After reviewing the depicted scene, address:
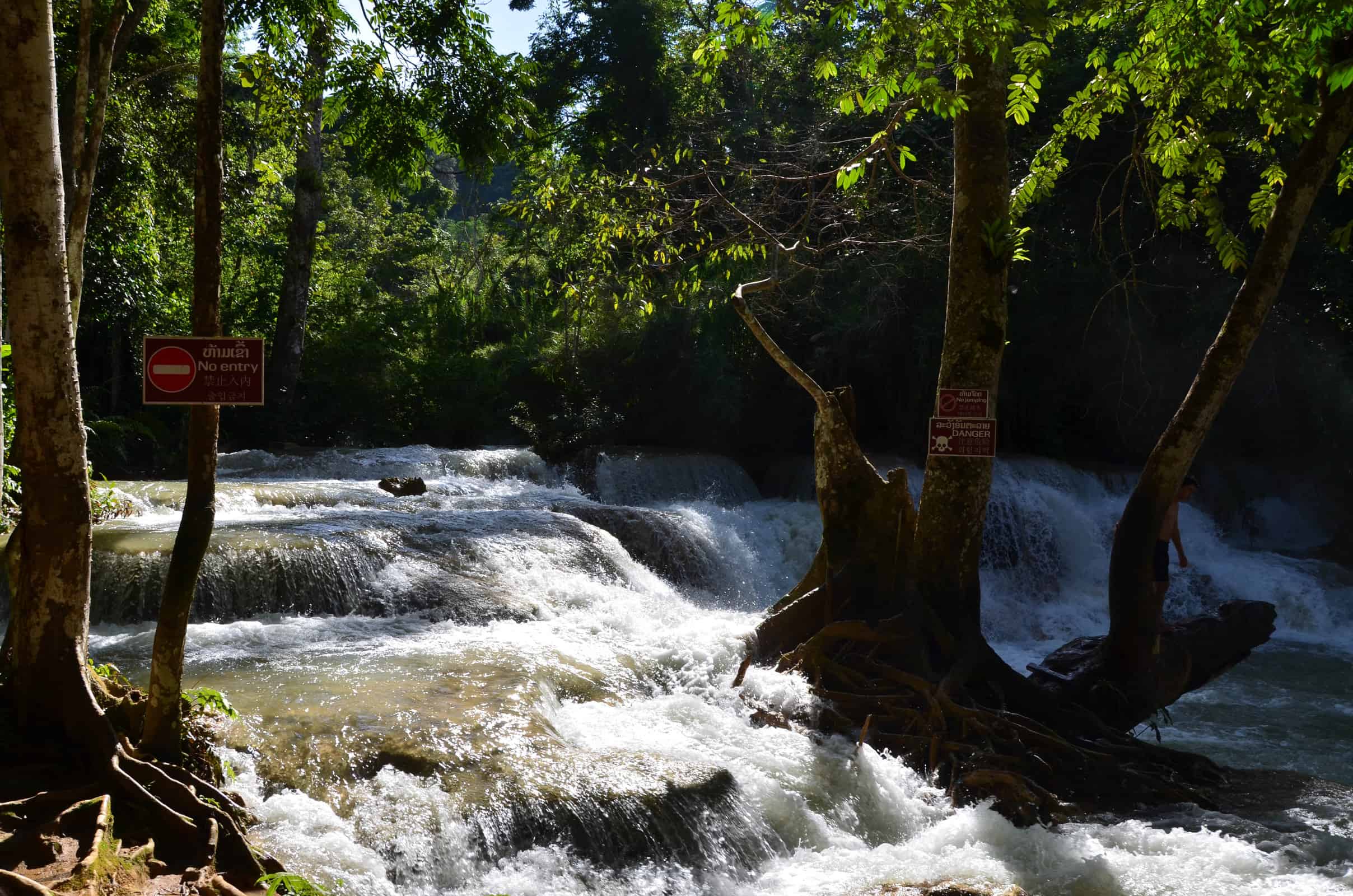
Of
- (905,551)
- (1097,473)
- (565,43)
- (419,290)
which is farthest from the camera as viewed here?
(419,290)

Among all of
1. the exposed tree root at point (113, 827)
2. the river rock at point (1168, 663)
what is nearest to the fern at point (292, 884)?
the exposed tree root at point (113, 827)

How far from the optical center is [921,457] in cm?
1831

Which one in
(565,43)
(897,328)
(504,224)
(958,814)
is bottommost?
(958,814)

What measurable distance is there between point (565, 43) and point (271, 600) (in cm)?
2166

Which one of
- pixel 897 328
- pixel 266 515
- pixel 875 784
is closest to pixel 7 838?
pixel 875 784

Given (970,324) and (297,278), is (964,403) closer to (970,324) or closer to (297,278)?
(970,324)

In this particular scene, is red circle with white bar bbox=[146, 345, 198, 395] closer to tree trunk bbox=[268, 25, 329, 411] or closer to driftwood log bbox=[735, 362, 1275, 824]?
driftwood log bbox=[735, 362, 1275, 824]

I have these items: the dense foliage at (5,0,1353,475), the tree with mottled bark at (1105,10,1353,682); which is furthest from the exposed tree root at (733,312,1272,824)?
the dense foliage at (5,0,1353,475)

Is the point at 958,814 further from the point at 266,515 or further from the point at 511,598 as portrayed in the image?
the point at 266,515

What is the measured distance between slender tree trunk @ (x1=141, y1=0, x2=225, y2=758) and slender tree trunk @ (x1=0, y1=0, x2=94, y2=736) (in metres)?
0.31

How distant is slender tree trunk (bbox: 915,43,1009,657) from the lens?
7.46 meters

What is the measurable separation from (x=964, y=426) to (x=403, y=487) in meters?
9.01

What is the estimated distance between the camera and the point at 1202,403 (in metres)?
7.22

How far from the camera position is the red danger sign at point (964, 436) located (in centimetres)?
670
